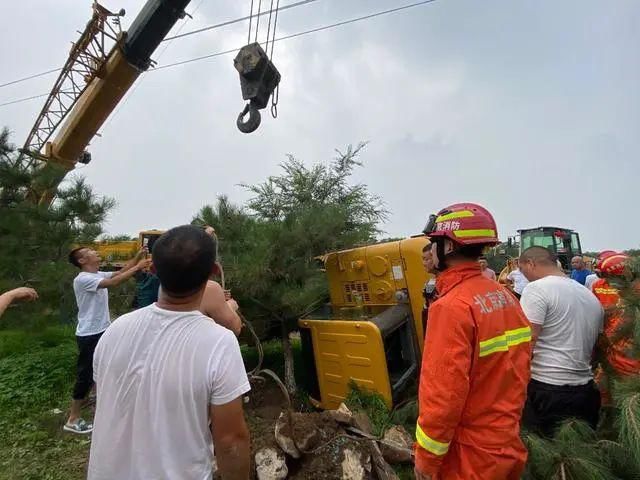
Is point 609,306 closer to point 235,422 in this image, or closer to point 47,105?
point 235,422

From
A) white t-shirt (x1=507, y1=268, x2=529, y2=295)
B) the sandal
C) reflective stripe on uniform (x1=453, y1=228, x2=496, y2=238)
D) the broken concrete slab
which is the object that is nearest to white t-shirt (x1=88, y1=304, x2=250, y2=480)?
reflective stripe on uniform (x1=453, y1=228, x2=496, y2=238)

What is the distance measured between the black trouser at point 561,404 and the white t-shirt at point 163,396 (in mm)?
1945

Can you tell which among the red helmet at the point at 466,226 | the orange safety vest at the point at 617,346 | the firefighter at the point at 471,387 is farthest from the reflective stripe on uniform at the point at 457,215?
the orange safety vest at the point at 617,346

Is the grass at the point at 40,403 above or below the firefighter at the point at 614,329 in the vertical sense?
below

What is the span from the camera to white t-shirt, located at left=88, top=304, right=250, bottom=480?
4.10 ft

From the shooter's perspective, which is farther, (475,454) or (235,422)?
(475,454)

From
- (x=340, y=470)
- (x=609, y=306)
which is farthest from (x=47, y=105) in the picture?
(x=609, y=306)

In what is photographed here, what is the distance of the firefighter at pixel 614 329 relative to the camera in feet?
7.61

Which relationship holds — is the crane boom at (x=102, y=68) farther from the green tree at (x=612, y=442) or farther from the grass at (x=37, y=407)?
the green tree at (x=612, y=442)

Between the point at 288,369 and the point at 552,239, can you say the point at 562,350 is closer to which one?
the point at 288,369

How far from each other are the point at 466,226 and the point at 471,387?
0.58 meters

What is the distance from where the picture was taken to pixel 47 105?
9617 mm

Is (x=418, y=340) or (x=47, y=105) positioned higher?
(x=47, y=105)

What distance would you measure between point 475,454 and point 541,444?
2.51ft
